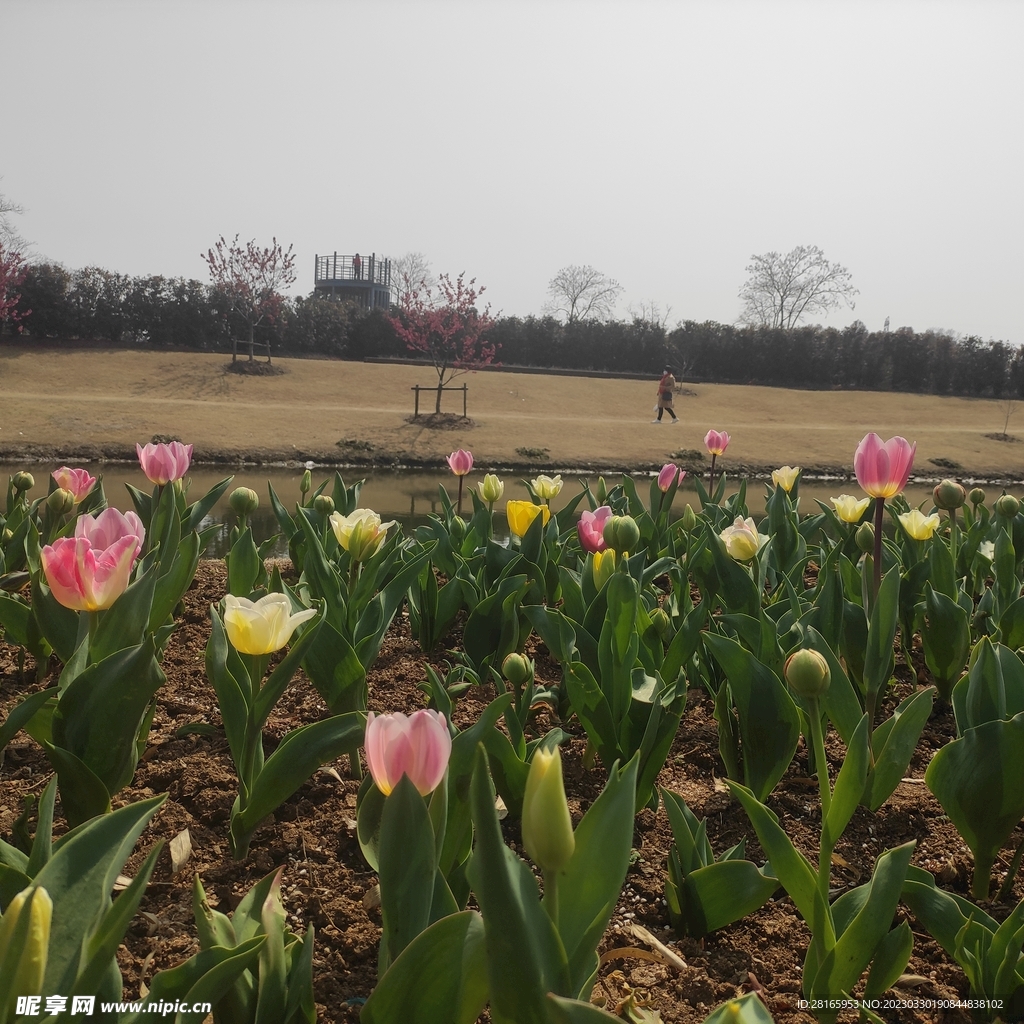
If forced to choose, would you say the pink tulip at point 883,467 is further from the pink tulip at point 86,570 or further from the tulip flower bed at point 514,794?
the pink tulip at point 86,570

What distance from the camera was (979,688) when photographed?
65.4 inches

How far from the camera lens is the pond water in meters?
8.08

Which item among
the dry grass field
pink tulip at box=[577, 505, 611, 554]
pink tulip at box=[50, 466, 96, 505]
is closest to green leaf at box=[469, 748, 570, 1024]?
pink tulip at box=[577, 505, 611, 554]

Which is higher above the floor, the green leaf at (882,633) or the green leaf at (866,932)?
the green leaf at (882,633)

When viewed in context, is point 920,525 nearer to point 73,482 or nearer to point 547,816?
point 547,816

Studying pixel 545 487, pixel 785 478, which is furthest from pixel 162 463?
pixel 785 478

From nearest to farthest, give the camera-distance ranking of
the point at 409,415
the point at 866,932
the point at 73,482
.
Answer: the point at 866,932 → the point at 73,482 → the point at 409,415

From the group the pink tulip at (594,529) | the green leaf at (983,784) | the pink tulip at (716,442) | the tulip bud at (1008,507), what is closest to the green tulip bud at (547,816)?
the green leaf at (983,784)

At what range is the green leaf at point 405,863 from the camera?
99cm

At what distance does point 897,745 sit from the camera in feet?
5.23

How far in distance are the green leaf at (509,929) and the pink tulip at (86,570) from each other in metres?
0.99

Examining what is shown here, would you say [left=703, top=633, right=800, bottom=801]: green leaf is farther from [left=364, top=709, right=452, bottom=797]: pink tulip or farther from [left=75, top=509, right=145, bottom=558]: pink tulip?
[left=75, top=509, right=145, bottom=558]: pink tulip

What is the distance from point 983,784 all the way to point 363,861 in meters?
1.16

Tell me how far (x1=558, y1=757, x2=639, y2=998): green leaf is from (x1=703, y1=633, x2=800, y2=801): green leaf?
82 cm
